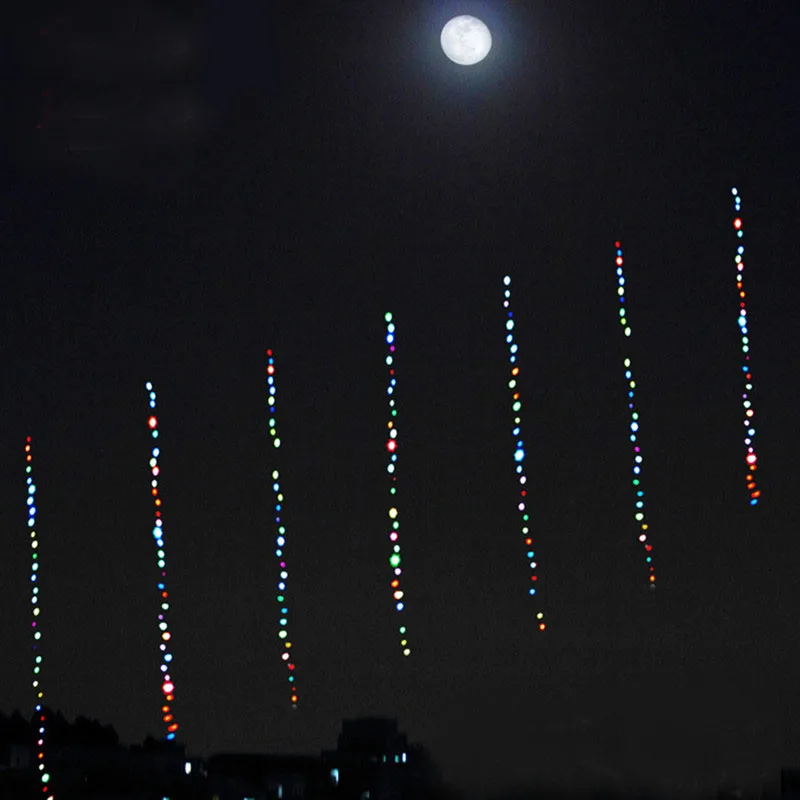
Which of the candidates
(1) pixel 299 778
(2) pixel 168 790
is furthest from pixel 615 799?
(1) pixel 299 778

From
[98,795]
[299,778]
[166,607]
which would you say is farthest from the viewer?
[299,778]

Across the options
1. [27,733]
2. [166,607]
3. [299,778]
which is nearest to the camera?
[166,607]

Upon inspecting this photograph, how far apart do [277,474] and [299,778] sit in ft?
73.3

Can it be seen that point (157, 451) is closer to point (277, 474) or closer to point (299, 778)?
point (277, 474)

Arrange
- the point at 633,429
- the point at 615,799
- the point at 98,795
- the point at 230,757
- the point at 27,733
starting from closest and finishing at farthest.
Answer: the point at 633,429 → the point at 615,799 → the point at 98,795 → the point at 27,733 → the point at 230,757

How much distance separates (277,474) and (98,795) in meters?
14.8

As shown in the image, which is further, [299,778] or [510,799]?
[299,778]

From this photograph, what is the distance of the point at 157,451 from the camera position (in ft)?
39.5

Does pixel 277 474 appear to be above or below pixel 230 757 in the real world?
above

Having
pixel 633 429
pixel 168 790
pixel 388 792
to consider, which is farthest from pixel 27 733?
pixel 633 429

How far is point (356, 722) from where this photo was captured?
1342 inches

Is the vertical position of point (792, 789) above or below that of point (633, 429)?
below

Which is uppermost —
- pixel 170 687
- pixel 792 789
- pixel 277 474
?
pixel 277 474

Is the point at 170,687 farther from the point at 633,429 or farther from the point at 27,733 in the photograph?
the point at 27,733
